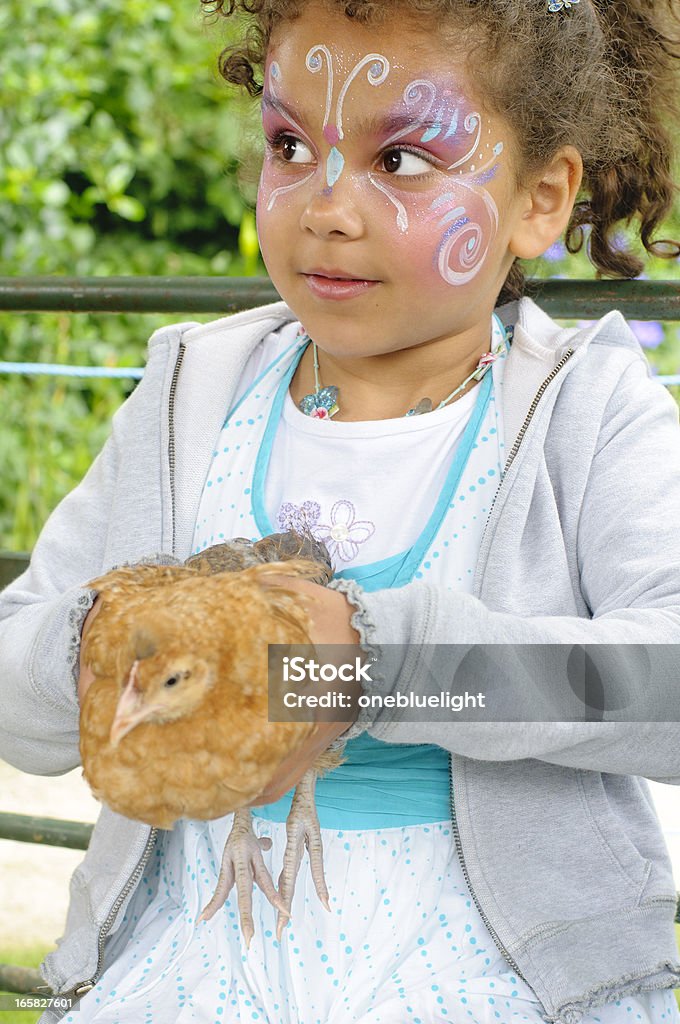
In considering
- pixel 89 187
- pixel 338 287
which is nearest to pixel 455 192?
pixel 338 287

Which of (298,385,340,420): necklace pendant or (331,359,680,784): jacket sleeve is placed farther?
(298,385,340,420): necklace pendant

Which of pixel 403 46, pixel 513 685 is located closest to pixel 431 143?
pixel 403 46

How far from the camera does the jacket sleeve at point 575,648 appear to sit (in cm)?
91

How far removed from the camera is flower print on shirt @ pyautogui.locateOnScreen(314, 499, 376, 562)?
1.16 metres

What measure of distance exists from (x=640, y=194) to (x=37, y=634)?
0.81m

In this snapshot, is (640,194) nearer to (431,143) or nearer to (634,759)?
(431,143)

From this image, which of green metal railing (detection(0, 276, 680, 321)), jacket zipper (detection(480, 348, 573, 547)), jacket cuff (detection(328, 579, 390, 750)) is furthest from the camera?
green metal railing (detection(0, 276, 680, 321))

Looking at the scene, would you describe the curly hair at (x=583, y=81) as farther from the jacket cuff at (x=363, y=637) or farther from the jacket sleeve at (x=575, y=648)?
the jacket cuff at (x=363, y=637)

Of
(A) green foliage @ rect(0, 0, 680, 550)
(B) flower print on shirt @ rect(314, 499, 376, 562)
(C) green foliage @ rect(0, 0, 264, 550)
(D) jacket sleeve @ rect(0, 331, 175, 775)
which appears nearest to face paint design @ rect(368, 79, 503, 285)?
(B) flower print on shirt @ rect(314, 499, 376, 562)

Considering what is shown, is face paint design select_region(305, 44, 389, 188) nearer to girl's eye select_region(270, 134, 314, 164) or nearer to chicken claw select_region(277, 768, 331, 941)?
girl's eye select_region(270, 134, 314, 164)

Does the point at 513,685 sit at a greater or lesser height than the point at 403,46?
lesser

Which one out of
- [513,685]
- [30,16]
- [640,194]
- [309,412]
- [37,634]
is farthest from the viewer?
[30,16]

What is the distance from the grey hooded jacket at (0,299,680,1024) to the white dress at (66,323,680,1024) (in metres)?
0.03

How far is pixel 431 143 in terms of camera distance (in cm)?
111
